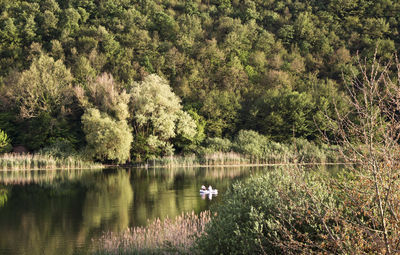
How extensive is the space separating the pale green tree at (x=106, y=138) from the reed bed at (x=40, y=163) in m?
1.32

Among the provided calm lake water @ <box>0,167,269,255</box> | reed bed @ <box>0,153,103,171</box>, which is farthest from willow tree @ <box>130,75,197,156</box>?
calm lake water @ <box>0,167,269,255</box>

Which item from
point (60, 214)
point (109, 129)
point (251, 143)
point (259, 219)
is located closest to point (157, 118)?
point (109, 129)

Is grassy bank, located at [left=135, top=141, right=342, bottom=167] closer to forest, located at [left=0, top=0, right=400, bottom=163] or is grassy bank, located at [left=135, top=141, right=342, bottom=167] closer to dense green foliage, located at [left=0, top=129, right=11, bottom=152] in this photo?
forest, located at [left=0, top=0, right=400, bottom=163]

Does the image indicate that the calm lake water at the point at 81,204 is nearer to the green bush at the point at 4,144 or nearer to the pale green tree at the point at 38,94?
the green bush at the point at 4,144

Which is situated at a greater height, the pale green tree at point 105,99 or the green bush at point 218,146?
the pale green tree at point 105,99

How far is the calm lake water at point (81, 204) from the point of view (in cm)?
1416

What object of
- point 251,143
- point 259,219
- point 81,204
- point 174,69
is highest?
point 174,69

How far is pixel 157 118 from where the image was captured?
45.9m

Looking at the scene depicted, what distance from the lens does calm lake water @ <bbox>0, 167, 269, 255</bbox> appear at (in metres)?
14.2

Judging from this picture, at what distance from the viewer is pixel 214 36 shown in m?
82.2

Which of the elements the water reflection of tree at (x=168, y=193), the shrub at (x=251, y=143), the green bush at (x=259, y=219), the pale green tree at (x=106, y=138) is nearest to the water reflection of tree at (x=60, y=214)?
the water reflection of tree at (x=168, y=193)

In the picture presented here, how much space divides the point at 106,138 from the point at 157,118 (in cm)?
631

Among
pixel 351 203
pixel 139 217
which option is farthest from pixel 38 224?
pixel 351 203

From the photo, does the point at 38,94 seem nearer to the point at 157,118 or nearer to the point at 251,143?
the point at 157,118
